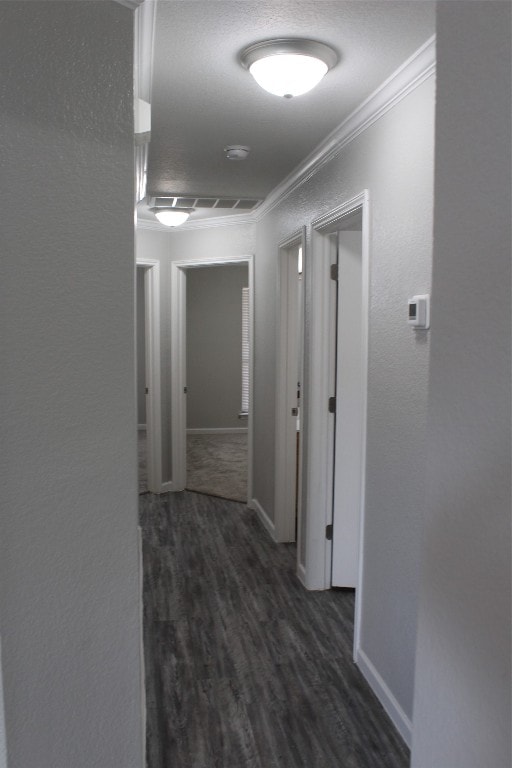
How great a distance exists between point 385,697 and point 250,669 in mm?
620

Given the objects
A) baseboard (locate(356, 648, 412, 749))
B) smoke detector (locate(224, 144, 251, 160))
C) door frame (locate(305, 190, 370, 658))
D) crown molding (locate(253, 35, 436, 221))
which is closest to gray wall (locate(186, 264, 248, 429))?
crown molding (locate(253, 35, 436, 221))

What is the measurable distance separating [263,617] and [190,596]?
1.61 feet

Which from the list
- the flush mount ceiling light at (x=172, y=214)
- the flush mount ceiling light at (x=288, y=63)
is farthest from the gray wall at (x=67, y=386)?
the flush mount ceiling light at (x=172, y=214)

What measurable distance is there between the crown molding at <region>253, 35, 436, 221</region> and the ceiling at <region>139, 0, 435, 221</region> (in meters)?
0.03

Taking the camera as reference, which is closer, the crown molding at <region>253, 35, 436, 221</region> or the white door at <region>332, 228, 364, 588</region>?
the crown molding at <region>253, 35, 436, 221</region>

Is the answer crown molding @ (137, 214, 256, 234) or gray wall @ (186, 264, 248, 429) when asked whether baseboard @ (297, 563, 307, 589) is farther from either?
gray wall @ (186, 264, 248, 429)

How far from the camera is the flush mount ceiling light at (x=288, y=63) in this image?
207 centimetres

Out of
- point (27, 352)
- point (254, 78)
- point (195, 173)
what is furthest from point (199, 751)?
point (195, 173)

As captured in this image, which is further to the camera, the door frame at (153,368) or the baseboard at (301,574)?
the door frame at (153,368)

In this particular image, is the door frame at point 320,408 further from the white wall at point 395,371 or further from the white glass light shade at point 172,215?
the white glass light shade at point 172,215

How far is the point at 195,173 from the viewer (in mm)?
3889

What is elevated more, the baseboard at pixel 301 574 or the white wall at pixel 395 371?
the white wall at pixel 395 371

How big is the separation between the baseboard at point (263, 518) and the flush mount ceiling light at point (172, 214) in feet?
7.77

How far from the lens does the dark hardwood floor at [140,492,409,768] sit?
7.54ft
